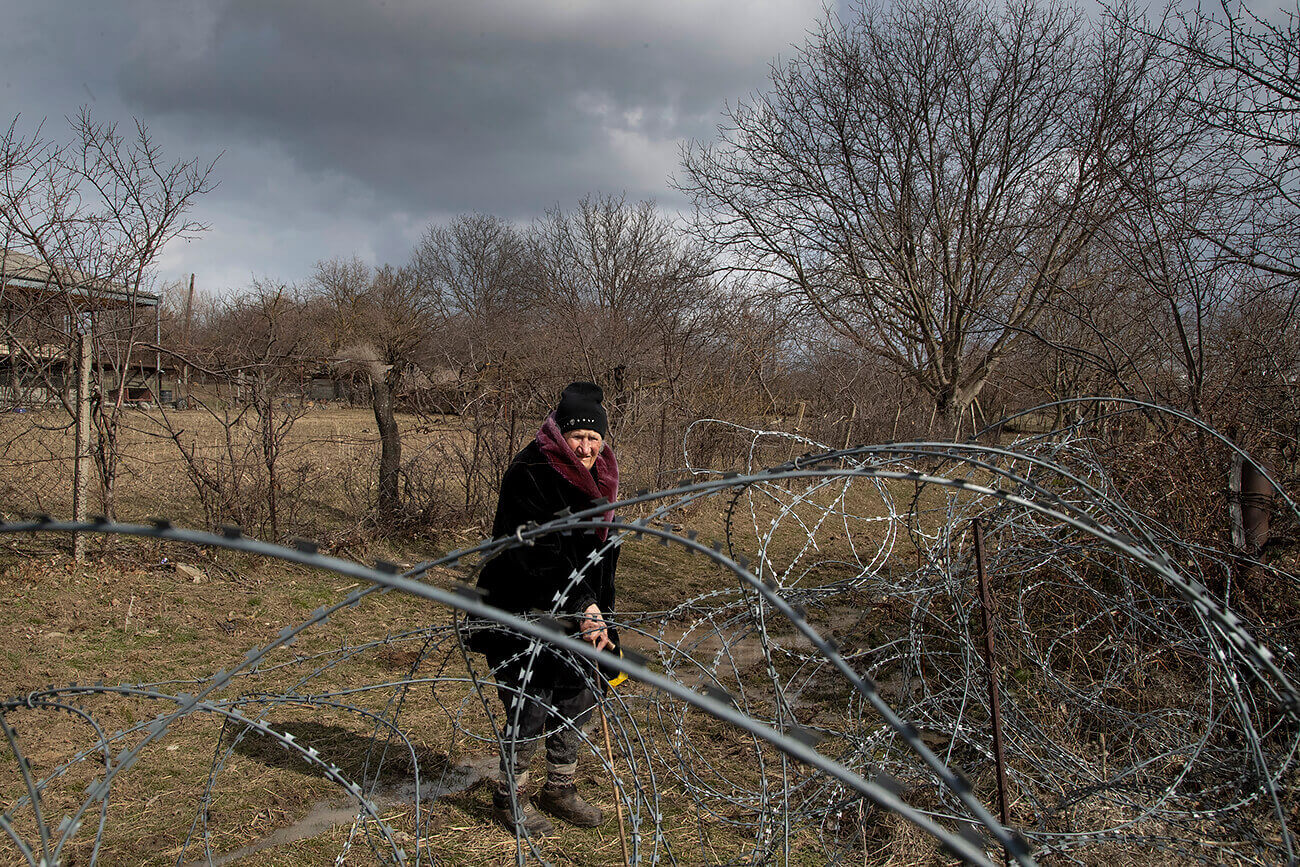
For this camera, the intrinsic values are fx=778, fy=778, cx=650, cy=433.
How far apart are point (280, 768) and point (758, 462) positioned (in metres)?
9.65

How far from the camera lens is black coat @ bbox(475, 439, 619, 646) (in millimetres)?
3092

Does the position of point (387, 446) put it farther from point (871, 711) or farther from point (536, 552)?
point (871, 711)

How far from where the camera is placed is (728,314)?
12.1m

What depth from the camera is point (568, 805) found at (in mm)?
3305

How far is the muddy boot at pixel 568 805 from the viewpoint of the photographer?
330 centimetres

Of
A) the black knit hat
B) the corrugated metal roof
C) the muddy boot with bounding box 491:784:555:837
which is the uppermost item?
the corrugated metal roof

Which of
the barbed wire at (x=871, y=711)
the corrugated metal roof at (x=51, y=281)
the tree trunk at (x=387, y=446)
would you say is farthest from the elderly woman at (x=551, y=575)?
the tree trunk at (x=387, y=446)

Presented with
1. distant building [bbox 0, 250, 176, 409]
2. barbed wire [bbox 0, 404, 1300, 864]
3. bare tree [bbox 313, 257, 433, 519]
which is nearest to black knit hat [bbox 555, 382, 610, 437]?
barbed wire [bbox 0, 404, 1300, 864]

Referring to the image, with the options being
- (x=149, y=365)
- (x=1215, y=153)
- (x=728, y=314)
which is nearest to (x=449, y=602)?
(x=1215, y=153)

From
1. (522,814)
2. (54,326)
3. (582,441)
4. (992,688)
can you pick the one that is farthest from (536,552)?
(54,326)

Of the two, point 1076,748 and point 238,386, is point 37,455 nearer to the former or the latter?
point 238,386

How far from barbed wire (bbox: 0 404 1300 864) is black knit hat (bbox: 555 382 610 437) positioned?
54 cm

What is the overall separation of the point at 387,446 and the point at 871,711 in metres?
5.24

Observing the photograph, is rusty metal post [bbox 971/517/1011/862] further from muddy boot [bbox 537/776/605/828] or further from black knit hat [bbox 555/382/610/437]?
muddy boot [bbox 537/776/605/828]
